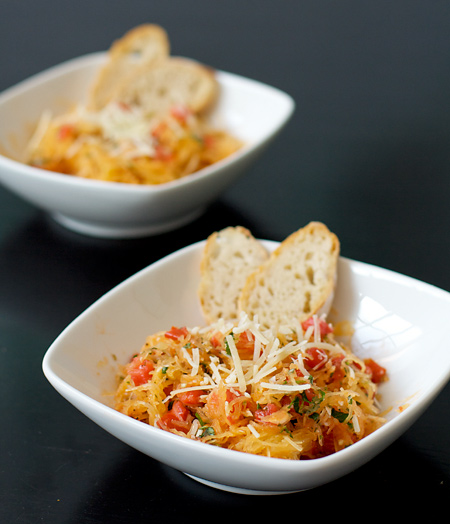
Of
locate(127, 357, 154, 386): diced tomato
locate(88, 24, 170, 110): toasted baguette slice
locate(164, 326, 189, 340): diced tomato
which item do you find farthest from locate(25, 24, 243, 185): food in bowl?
locate(127, 357, 154, 386): diced tomato

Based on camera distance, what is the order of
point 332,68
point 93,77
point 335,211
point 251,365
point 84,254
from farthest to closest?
point 332,68 < point 93,77 < point 335,211 < point 84,254 < point 251,365

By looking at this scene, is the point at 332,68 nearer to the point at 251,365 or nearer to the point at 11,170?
the point at 11,170

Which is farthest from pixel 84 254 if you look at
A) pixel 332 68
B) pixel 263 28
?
pixel 263 28

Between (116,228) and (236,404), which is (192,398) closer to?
(236,404)

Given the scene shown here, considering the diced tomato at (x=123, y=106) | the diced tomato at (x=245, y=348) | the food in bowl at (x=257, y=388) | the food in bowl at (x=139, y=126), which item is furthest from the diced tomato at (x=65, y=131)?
the diced tomato at (x=245, y=348)

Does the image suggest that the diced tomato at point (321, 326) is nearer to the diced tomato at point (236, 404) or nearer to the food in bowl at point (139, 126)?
the diced tomato at point (236, 404)

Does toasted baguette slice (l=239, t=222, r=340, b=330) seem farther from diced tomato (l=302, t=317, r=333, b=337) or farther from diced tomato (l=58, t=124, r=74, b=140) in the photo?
diced tomato (l=58, t=124, r=74, b=140)

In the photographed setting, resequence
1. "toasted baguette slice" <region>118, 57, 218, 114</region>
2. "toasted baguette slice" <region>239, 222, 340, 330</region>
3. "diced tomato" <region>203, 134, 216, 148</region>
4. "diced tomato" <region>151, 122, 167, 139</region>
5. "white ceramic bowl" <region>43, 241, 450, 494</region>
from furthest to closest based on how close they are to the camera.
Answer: "toasted baguette slice" <region>118, 57, 218, 114</region>, "diced tomato" <region>203, 134, 216, 148</region>, "diced tomato" <region>151, 122, 167, 139</region>, "toasted baguette slice" <region>239, 222, 340, 330</region>, "white ceramic bowl" <region>43, 241, 450, 494</region>
